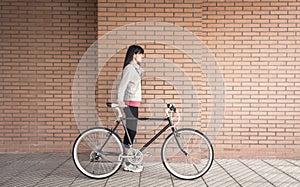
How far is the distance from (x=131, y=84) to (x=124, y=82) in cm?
15

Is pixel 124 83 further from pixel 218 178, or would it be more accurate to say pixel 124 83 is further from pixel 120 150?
pixel 218 178

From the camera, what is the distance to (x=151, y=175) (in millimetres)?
5348

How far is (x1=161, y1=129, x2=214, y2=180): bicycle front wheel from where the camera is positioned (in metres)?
5.21

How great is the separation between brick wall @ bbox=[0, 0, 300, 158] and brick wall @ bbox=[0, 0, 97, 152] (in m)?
0.02

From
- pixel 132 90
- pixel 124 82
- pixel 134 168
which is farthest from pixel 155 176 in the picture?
pixel 124 82

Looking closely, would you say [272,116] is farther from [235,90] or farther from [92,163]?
[92,163]

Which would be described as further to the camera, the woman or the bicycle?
the woman

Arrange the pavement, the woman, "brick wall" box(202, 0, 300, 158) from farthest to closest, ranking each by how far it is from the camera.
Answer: "brick wall" box(202, 0, 300, 158)
the woman
the pavement

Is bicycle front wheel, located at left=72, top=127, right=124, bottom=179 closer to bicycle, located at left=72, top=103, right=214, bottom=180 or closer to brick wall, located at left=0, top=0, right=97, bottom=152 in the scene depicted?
bicycle, located at left=72, top=103, right=214, bottom=180

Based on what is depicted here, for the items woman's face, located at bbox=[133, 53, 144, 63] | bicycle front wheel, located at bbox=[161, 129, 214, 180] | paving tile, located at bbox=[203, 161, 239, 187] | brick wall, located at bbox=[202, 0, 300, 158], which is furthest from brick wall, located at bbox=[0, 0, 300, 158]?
paving tile, located at bbox=[203, 161, 239, 187]

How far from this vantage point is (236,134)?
6449mm

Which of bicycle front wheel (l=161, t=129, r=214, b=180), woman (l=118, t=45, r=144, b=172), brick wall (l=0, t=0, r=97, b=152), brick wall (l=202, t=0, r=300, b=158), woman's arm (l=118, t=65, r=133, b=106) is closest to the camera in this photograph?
bicycle front wheel (l=161, t=129, r=214, b=180)

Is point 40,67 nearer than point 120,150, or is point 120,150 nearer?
point 120,150

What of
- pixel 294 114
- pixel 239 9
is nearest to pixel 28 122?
pixel 239 9
